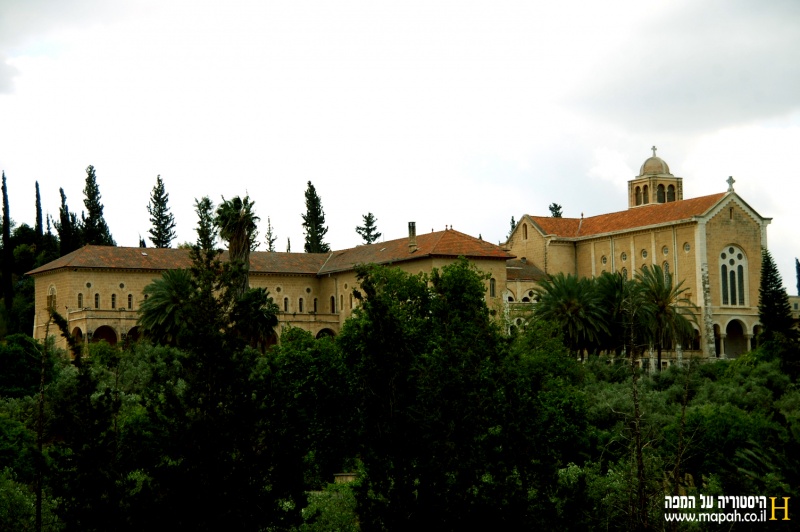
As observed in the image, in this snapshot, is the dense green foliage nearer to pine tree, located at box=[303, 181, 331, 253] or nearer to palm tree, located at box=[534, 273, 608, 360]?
palm tree, located at box=[534, 273, 608, 360]

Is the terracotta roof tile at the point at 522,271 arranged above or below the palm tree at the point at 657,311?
above

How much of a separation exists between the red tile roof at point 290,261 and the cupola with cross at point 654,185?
18410 millimetres

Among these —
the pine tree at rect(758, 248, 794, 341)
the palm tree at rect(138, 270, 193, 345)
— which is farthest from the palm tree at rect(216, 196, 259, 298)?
the pine tree at rect(758, 248, 794, 341)

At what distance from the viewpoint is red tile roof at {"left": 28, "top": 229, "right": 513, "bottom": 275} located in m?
71.9

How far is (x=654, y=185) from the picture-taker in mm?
88500

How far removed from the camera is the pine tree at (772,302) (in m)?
66.4

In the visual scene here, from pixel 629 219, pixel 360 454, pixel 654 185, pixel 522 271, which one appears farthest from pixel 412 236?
pixel 360 454

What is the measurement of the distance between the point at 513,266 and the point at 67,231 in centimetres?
2758

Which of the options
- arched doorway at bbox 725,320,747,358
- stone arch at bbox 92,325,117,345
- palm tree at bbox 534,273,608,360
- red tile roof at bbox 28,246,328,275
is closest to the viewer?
palm tree at bbox 534,273,608,360

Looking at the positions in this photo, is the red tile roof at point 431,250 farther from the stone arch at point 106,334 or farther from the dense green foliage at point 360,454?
the dense green foliage at point 360,454

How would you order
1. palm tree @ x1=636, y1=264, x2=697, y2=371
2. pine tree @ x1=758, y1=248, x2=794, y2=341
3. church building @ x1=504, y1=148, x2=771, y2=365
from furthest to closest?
1. church building @ x1=504, y1=148, x2=771, y2=365
2. pine tree @ x1=758, y1=248, x2=794, y2=341
3. palm tree @ x1=636, y1=264, x2=697, y2=371

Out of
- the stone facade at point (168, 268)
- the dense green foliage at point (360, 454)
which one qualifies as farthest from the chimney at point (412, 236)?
the dense green foliage at point (360, 454)
